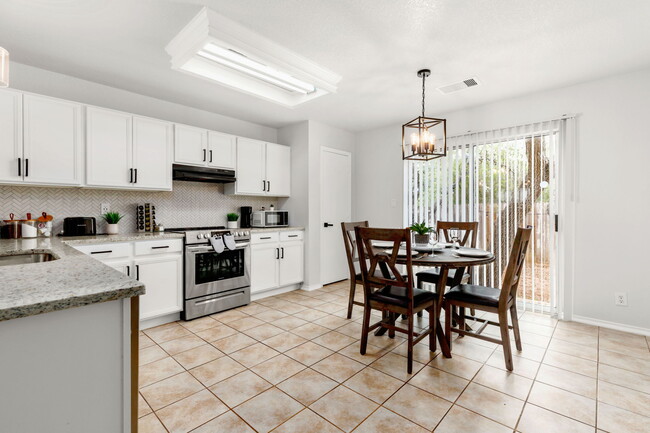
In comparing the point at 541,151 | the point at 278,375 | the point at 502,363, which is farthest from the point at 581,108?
the point at 278,375

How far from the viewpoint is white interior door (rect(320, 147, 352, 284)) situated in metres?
4.80

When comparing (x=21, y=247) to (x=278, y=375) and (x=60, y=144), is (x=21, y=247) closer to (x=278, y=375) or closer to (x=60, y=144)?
(x=60, y=144)

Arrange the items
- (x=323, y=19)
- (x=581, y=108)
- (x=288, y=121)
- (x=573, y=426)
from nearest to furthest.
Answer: (x=573, y=426) < (x=323, y=19) < (x=581, y=108) < (x=288, y=121)

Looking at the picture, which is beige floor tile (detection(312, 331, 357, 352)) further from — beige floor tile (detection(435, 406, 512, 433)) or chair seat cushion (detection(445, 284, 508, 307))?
beige floor tile (detection(435, 406, 512, 433))

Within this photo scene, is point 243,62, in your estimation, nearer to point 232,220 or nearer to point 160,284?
point 232,220

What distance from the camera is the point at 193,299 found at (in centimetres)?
338

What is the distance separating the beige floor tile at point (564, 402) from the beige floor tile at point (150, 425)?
2.14m

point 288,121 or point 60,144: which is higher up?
point 288,121

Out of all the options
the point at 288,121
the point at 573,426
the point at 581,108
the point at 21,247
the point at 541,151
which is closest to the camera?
the point at 573,426

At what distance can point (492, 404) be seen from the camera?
6.22ft

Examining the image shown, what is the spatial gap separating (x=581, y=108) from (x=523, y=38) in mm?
1446

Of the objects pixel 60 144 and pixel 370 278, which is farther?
pixel 60 144

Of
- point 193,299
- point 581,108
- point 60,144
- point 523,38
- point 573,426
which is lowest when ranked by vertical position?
point 573,426

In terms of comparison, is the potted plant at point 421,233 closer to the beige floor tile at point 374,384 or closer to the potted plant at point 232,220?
the beige floor tile at point 374,384
